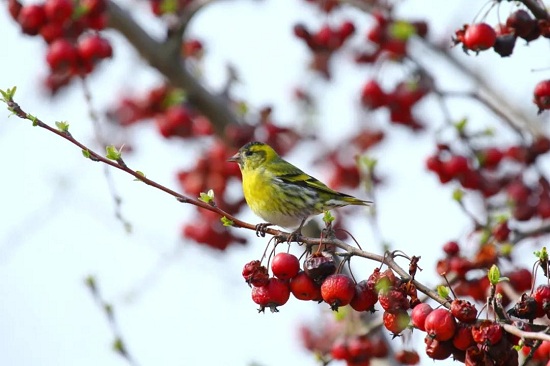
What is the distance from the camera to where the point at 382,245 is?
514 cm

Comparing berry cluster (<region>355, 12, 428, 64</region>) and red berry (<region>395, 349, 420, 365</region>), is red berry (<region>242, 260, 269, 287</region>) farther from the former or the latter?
berry cluster (<region>355, 12, 428, 64</region>)

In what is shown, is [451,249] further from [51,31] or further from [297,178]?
[51,31]

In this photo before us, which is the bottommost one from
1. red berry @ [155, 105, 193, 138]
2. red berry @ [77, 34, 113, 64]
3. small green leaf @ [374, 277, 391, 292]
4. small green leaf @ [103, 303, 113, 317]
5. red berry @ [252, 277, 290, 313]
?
small green leaf @ [374, 277, 391, 292]

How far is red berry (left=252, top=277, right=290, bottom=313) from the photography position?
3.24m

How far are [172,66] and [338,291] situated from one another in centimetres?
402

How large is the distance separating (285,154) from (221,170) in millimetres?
524

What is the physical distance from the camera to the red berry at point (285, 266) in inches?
127

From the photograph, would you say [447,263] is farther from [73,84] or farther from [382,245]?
[73,84]

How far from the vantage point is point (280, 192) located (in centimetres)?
614

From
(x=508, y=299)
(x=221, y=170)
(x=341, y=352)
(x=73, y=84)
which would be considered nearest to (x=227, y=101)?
(x=221, y=170)

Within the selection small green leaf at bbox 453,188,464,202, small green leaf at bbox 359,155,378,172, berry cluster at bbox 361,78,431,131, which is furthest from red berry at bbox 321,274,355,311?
berry cluster at bbox 361,78,431,131

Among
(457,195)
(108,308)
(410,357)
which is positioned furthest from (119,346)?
(457,195)

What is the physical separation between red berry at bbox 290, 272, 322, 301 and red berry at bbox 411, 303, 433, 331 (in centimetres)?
39

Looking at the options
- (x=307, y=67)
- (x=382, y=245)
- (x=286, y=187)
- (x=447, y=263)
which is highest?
(x=307, y=67)
